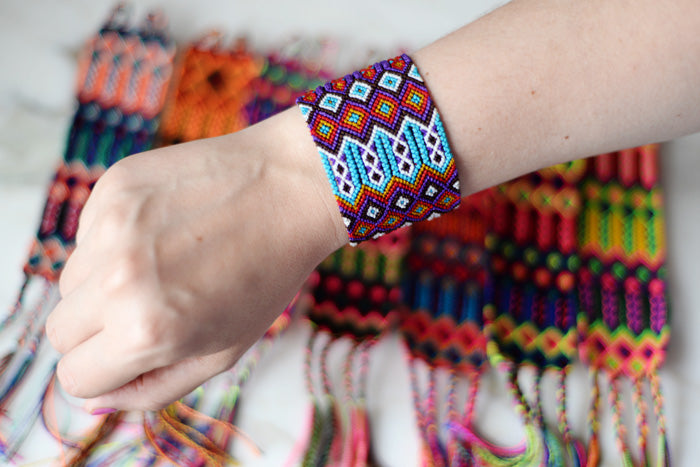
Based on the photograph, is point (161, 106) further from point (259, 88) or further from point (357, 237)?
point (357, 237)

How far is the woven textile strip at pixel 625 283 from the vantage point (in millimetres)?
819

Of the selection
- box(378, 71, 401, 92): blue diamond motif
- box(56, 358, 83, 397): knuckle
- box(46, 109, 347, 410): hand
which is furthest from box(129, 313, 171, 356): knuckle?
box(378, 71, 401, 92): blue diamond motif

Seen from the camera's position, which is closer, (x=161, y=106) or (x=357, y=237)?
(x=357, y=237)

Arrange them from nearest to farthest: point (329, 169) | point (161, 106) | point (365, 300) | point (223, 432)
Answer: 1. point (329, 169)
2. point (223, 432)
3. point (365, 300)
4. point (161, 106)

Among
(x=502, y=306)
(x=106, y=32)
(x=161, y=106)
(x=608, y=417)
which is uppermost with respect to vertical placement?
(x=106, y=32)

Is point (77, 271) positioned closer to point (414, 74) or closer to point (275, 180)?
point (275, 180)

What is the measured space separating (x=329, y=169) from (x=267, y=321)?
0.18 meters

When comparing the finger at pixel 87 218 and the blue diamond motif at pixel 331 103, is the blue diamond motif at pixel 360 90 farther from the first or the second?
the finger at pixel 87 218

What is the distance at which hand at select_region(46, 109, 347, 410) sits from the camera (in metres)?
0.57

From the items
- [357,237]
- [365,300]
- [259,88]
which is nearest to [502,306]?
[365,300]

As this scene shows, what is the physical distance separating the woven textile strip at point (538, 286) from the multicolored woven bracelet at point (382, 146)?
307mm

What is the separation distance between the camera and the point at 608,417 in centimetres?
81

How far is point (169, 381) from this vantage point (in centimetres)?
A: 64

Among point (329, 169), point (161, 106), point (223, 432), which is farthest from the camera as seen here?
point (161, 106)
